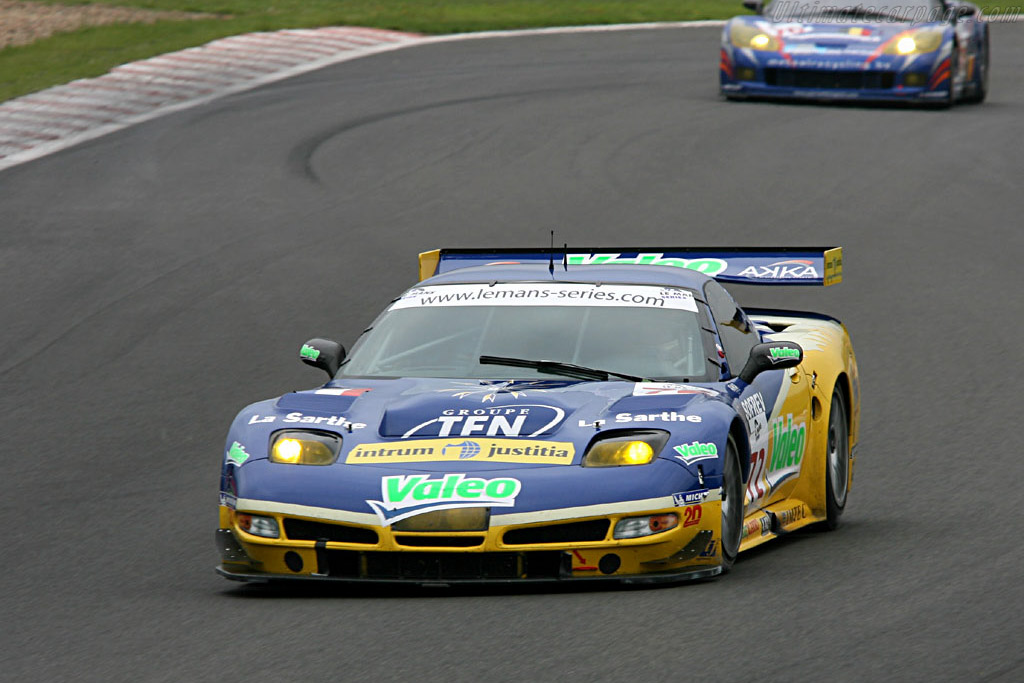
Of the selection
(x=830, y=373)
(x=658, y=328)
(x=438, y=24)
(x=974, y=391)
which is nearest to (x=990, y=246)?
(x=974, y=391)

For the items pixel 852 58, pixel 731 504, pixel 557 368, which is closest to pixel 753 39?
pixel 852 58

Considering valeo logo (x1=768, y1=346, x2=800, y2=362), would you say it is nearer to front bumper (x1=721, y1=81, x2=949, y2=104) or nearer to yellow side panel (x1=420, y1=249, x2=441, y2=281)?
yellow side panel (x1=420, y1=249, x2=441, y2=281)

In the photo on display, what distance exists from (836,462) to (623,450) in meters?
2.38

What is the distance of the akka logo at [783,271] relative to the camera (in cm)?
892

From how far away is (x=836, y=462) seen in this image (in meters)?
8.41

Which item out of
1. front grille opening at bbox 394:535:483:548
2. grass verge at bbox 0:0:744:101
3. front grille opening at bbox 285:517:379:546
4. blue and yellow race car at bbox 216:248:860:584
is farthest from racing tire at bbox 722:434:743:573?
grass verge at bbox 0:0:744:101

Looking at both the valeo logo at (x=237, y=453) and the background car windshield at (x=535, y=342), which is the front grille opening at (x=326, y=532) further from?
the background car windshield at (x=535, y=342)

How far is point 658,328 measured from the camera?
24.3ft

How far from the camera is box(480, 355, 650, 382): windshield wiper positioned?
712 cm

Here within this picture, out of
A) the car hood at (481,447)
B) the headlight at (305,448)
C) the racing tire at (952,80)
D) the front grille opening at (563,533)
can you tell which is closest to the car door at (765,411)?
the car hood at (481,447)

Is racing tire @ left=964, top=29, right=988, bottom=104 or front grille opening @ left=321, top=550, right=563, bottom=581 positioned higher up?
front grille opening @ left=321, top=550, right=563, bottom=581

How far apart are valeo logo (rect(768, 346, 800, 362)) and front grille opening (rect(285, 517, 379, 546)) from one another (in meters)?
1.96

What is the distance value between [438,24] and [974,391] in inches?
601

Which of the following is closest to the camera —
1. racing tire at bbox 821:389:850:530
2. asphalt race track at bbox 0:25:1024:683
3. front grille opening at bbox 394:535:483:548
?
asphalt race track at bbox 0:25:1024:683
